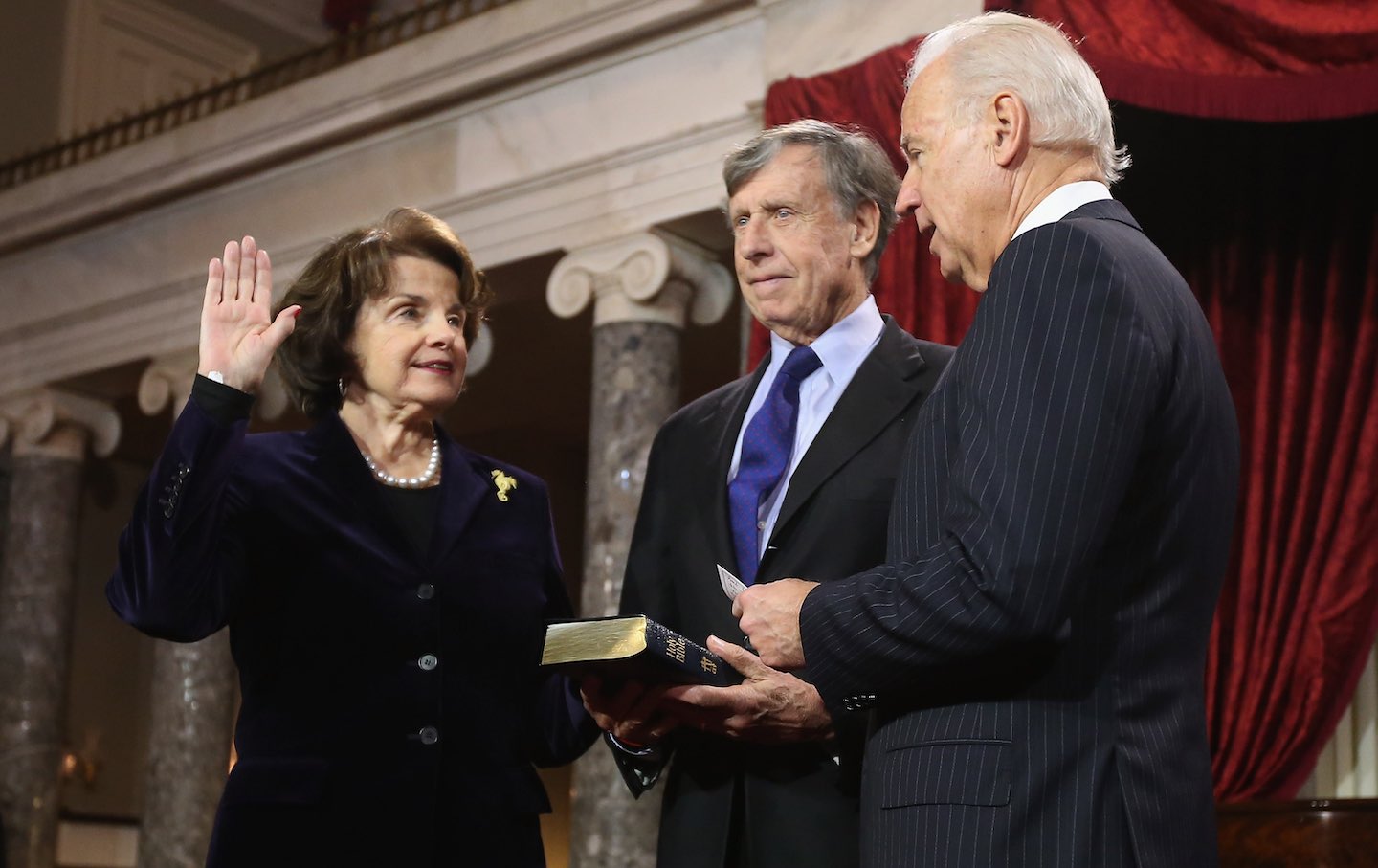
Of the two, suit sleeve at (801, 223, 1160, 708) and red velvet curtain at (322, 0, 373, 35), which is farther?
red velvet curtain at (322, 0, 373, 35)

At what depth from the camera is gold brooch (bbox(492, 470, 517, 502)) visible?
127 inches

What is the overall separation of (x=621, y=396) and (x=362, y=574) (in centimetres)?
417

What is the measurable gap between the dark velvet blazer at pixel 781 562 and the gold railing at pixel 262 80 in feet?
16.4

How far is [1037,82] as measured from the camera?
86.0 inches

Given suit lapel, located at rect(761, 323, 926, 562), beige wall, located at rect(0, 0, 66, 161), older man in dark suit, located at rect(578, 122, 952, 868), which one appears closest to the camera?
older man in dark suit, located at rect(578, 122, 952, 868)

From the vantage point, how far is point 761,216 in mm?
3090

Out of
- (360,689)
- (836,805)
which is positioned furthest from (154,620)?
(836,805)

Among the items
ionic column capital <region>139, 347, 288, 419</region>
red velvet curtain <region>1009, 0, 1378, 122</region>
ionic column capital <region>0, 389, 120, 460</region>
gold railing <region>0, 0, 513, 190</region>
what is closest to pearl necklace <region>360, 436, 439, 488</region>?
red velvet curtain <region>1009, 0, 1378, 122</region>

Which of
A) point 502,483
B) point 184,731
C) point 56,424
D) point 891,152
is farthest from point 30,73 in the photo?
point 502,483

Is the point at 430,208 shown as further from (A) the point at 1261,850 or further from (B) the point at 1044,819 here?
(B) the point at 1044,819

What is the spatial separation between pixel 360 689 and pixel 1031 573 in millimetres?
1396

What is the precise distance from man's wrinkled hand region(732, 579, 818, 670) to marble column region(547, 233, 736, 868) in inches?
171

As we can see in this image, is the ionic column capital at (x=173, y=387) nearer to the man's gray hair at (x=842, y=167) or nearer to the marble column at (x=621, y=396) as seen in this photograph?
the marble column at (x=621, y=396)

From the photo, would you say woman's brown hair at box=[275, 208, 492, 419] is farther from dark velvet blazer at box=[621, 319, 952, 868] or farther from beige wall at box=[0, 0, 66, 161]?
beige wall at box=[0, 0, 66, 161]
